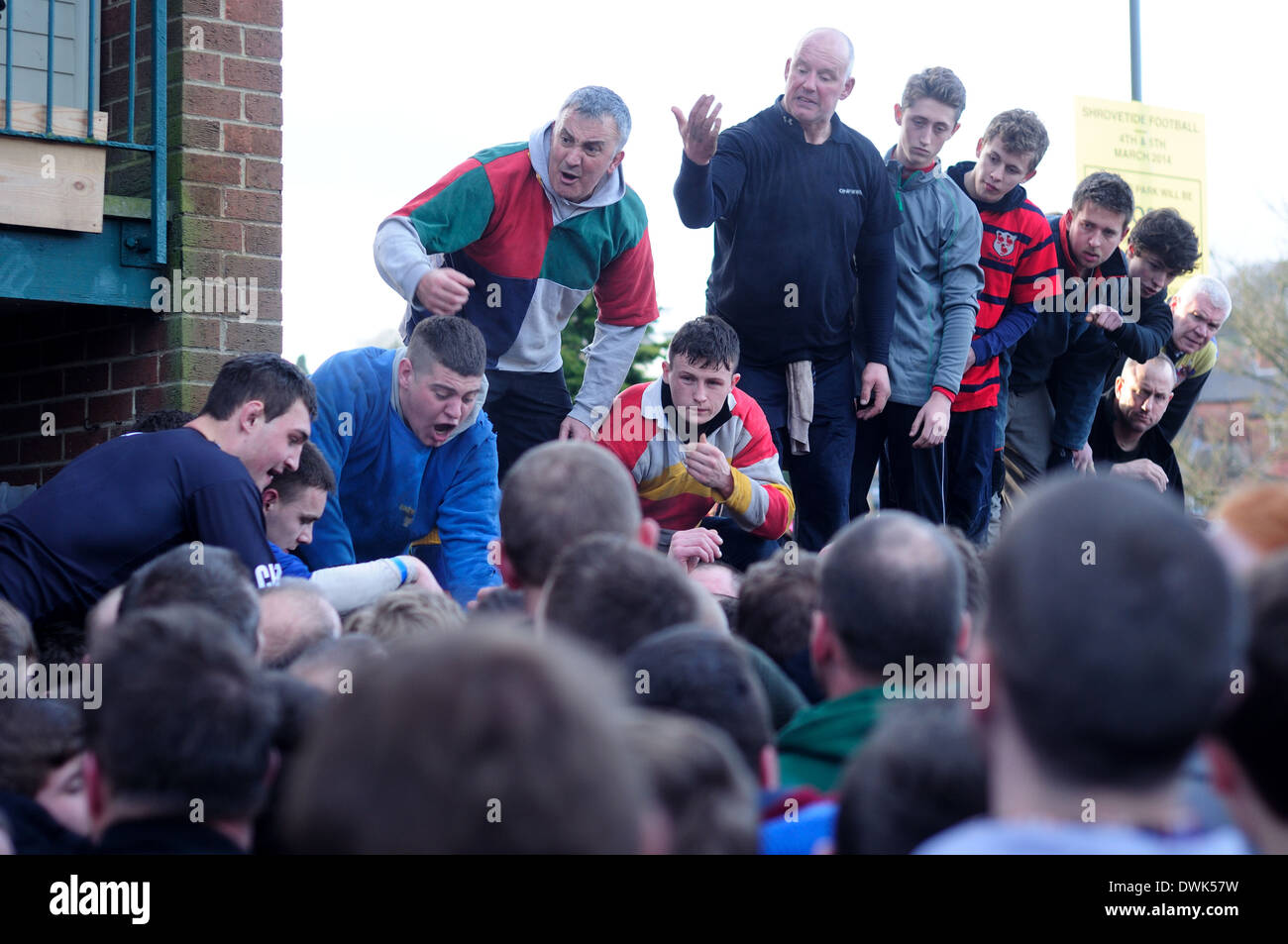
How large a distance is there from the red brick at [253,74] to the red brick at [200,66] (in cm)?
4

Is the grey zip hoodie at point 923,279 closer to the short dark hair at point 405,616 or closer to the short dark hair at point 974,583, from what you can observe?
the short dark hair at point 974,583

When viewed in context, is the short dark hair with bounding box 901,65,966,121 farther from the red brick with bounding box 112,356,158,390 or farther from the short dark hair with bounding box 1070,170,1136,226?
the red brick with bounding box 112,356,158,390

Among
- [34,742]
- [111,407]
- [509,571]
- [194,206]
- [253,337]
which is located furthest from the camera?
[111,407]

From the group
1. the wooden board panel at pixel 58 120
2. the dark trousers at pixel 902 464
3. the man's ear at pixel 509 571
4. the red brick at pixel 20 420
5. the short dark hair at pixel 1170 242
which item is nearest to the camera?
the man's ear at pixel 509 571

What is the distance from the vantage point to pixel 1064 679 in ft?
4.18

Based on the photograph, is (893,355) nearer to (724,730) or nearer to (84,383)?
(84,383)

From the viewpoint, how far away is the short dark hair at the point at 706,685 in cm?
190

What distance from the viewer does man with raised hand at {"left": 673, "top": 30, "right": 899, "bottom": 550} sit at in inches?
211

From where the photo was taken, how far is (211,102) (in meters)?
5.14

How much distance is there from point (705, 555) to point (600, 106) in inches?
68.2

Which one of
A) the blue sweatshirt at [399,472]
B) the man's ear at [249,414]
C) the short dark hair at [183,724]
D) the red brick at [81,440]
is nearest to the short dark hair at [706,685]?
the short dark hair at [183,724]

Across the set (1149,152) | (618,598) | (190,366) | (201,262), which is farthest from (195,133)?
(1149,152)

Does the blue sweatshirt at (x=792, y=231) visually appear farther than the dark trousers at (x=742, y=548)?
No

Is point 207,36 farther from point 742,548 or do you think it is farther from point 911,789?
point 911,789
